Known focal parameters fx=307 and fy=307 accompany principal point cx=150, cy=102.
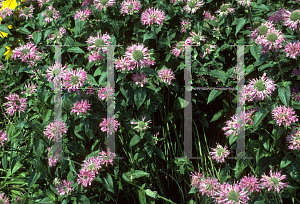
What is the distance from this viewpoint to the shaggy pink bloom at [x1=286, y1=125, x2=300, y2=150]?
1.46 m

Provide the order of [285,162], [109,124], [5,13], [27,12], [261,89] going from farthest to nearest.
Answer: [5,13] → [27,12] → [109,124] → [285,162] → [261,89]

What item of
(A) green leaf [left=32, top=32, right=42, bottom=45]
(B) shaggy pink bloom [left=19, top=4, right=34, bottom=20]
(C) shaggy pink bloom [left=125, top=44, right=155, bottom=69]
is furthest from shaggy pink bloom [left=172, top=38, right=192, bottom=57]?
(B) shaggy pink bloom [left=19, top=4, right=34, bottom=20]

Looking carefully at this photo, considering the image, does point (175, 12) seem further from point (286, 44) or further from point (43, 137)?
point (43, 137)

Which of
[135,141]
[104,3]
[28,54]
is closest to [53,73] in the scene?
[28,54]

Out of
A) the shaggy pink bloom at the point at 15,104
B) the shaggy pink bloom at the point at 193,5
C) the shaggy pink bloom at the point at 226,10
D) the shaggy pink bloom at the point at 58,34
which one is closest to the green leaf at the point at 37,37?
the shaggy pink bloom at the point at 58,34

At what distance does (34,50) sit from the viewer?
1.74 meters

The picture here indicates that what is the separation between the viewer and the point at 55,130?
5.28 ft

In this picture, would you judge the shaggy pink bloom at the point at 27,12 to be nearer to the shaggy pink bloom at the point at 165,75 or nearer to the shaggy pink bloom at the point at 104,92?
the shaggy pink bloom at the point at 104,92

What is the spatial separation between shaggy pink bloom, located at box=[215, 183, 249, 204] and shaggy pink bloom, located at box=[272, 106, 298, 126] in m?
0.40

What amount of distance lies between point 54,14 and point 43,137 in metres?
0.78

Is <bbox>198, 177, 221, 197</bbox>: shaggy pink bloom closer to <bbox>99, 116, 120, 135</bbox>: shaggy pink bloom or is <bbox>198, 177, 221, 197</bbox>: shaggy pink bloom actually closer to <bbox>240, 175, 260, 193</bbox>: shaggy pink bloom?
<bbox>240, 175, 260, 193</bbox>: shaggy pink bloom

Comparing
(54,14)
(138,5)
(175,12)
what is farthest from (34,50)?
(175,12)

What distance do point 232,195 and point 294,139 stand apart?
1.33 ft

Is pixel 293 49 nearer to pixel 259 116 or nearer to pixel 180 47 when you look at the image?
pixel 259 116
